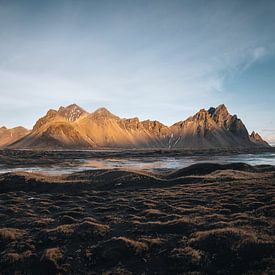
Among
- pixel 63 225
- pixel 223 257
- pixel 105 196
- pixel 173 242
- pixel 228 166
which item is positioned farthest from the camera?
pixel 228 166

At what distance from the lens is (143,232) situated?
13516 millimetres

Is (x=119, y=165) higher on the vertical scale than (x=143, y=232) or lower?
lower

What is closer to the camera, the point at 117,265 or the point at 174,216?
the point at 117,265

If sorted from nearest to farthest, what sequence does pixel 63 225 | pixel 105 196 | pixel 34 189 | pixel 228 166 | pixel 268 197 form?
pixel 63 225 < pixel 268 197 < pixel 105 196 < pixel 34 189 < pixel 228 166

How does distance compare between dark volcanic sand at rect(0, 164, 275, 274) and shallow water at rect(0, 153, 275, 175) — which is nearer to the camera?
dark volcanic sand at rect(0, 164, 275, 274)

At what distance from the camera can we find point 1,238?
1343cm

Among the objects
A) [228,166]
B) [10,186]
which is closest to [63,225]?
[10,186]

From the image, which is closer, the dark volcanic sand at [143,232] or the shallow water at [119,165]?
the dark volcanic sand at [143,232]

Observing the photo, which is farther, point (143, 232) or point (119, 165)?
point (119, 165)

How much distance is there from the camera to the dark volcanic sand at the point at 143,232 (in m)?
10.4

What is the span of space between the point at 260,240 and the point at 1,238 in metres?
11.0

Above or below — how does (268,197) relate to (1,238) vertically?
above

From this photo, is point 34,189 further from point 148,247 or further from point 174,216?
point 148,247

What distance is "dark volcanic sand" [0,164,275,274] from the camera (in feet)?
34.1
